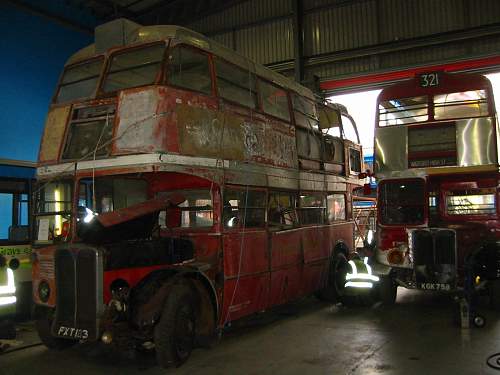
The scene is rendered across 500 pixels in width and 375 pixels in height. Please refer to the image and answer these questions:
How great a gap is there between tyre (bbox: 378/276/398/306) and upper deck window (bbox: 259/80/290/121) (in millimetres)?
3523

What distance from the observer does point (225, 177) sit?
6.61 meters

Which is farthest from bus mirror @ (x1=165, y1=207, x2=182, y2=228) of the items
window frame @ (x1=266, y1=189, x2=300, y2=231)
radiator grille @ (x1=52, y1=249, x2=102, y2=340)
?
window frame @ (x1=266, y1=189, x2=300, y2=231)

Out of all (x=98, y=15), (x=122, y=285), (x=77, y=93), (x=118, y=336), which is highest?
(x=98, y=15)

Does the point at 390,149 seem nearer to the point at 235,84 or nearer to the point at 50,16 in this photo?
the point at 235,84

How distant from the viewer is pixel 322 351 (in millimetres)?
6281

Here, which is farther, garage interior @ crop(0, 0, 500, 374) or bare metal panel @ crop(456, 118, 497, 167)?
bare metal panel @ crop(456, 118, 497, 167)

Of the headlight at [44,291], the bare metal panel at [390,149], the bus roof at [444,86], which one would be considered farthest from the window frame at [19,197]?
the bus roof at [444,86]

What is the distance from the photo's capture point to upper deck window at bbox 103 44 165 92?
21.4 ft

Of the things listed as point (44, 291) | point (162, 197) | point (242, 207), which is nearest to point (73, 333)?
point (44, 291)

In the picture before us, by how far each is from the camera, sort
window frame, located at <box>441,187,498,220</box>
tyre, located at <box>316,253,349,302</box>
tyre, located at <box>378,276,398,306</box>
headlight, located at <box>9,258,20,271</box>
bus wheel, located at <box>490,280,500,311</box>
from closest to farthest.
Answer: headlight, located at <box>9,258,20,271</box> < bus wheel, located at <box>490,280,500,311</box> < tyre, located at <box>378,276,398,306</box> < window frame, located at <box>441,187,498,220</box> < tyre, located at <box>316,253,349,302</box>

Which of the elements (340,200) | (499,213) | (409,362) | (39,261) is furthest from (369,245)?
(39,261)

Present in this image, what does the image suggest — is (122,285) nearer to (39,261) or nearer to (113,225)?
(113,225)

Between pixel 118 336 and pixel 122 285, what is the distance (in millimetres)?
628

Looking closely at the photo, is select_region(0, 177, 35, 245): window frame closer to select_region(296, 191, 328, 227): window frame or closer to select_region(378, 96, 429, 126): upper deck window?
select_region(296, 191, 328, 227): window frame
